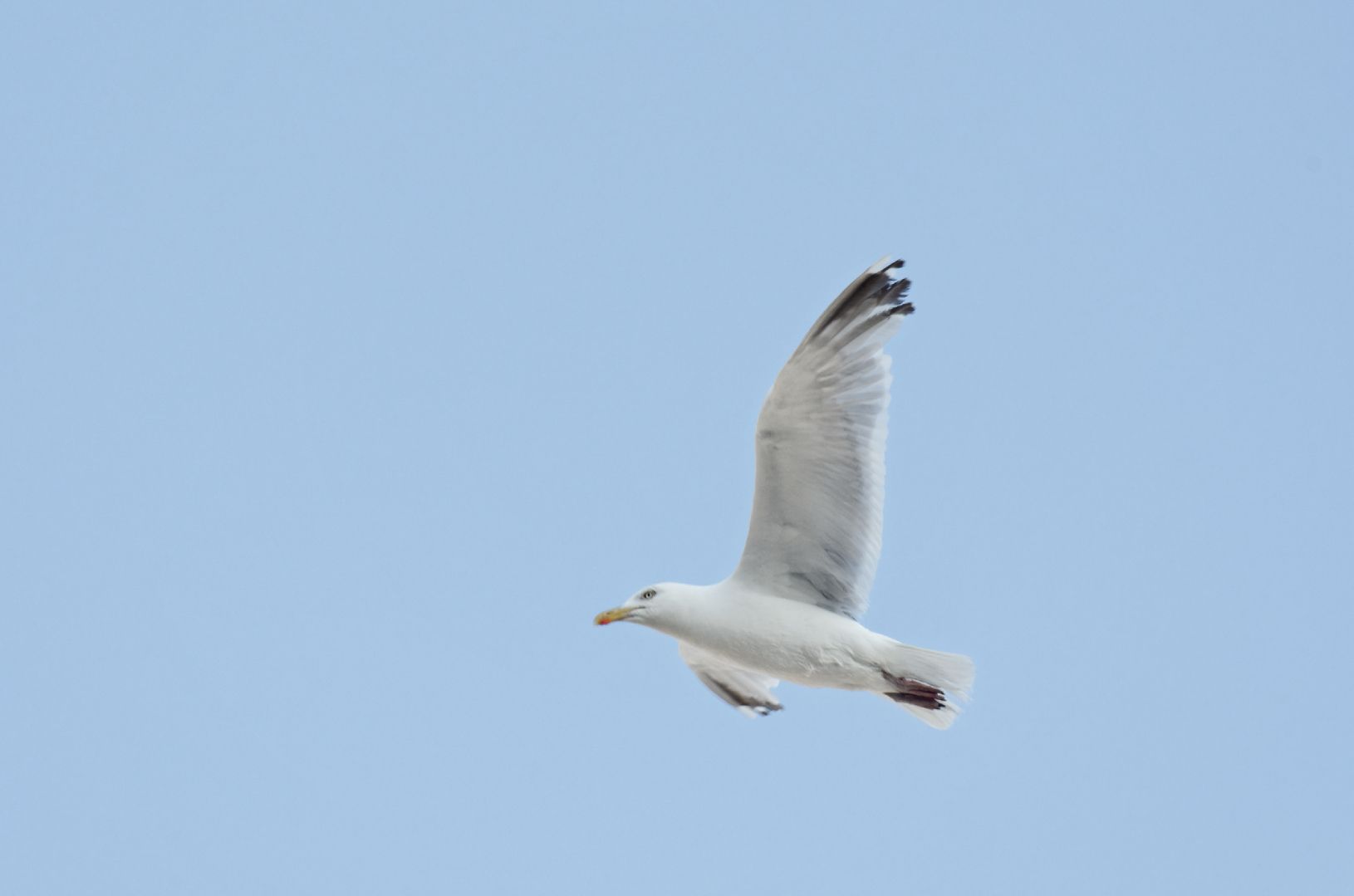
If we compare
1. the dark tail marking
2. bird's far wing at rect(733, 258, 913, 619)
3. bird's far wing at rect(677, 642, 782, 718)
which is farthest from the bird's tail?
bird's far wing at rect(677, 642, 782, 718)

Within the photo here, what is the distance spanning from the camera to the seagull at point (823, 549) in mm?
10844

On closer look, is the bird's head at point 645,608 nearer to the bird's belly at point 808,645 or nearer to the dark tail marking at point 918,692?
the bird's belly at point 808,645

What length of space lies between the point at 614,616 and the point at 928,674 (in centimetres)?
201

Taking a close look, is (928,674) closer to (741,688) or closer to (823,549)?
(823,549)

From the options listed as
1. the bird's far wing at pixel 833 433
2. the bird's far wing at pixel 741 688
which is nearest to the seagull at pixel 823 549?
the bird's far wing at pixel 833 433

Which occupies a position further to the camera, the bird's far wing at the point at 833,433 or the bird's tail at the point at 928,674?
the bird's tail at the point at 928,674

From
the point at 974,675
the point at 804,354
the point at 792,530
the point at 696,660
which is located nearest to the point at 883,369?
the point at 804,354

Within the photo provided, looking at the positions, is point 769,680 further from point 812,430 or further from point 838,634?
point 812,430

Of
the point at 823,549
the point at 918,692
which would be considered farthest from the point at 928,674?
the point at 823,549

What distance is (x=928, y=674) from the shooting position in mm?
11008

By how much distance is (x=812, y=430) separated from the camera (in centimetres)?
1088

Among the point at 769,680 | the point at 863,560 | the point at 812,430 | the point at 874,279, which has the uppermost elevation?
the point at 874,279

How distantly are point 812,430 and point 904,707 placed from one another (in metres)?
1.95

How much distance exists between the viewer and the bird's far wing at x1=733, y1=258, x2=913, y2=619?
10.8m
